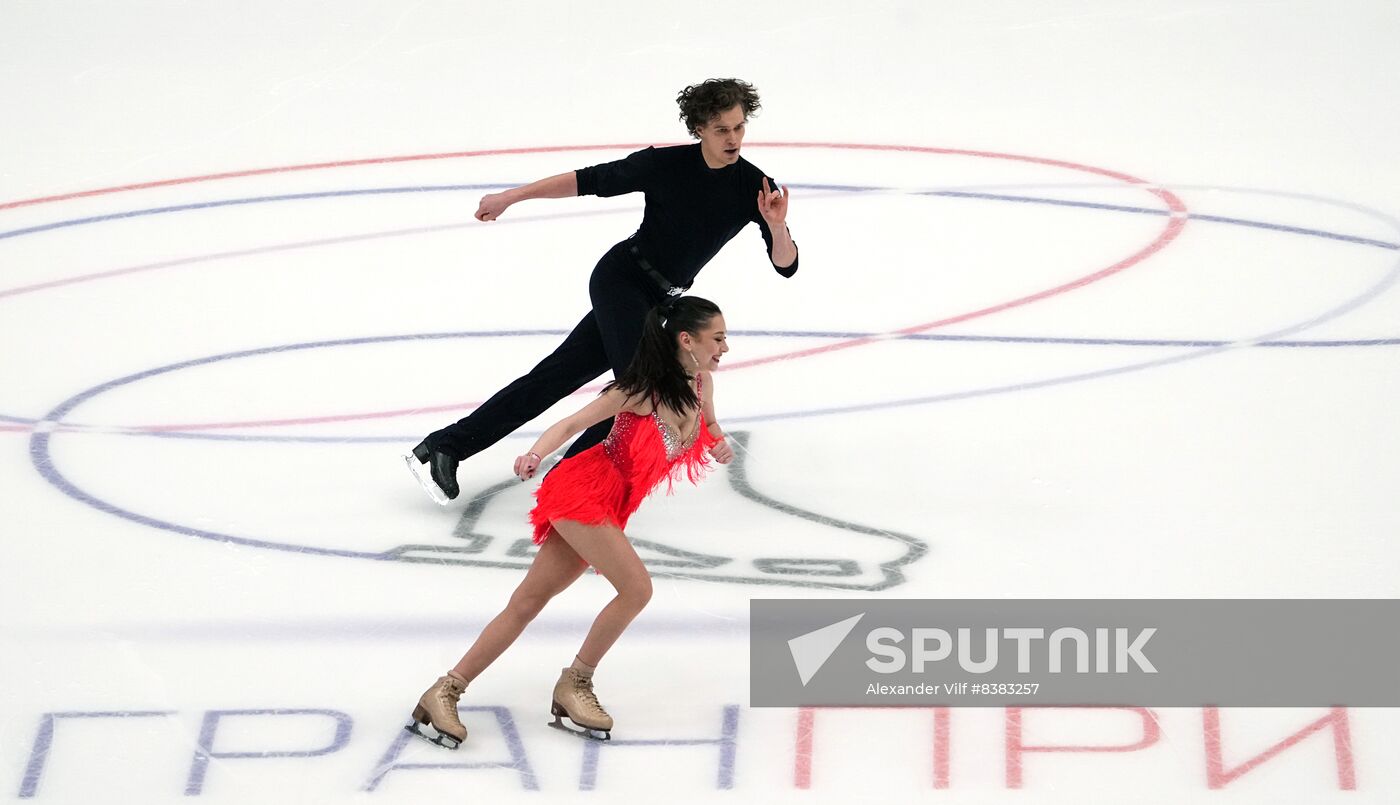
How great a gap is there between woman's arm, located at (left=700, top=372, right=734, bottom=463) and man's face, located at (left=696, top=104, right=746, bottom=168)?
2.80ft

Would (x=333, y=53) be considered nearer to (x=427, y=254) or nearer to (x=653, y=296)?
(x=427, y=254)

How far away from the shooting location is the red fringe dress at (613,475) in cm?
538

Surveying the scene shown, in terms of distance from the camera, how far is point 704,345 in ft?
18.1

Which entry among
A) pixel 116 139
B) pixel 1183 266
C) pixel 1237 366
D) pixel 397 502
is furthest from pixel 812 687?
pixel 116 139

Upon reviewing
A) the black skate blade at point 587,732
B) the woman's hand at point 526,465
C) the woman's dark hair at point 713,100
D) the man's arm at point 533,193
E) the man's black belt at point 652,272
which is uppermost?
the woman's dark hair at point 713,100

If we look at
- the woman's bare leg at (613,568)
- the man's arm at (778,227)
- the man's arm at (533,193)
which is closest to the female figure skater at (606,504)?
the woman's bare leg at (613,568)

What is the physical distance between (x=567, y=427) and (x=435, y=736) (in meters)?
0.87

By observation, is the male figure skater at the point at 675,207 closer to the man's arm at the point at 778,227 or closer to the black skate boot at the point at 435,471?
the man's arm at the point at 778,227

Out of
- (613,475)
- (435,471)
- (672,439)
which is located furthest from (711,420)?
(435,471)

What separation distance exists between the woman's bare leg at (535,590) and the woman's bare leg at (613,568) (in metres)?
0.04

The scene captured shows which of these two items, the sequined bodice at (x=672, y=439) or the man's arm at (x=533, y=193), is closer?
the sequined bodice at (x=672, y=439)

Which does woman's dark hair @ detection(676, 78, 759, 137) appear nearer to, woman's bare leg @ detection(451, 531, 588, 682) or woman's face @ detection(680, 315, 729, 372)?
woman's face @ detection(680, 315, 729, 372)

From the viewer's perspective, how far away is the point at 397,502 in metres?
6.88

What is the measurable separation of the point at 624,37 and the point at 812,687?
5.84 metres
